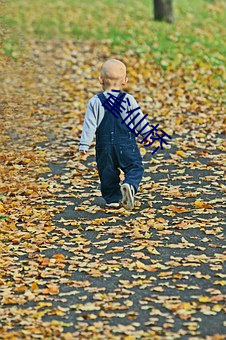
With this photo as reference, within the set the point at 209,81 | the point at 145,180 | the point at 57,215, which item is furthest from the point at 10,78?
the point at 57,215

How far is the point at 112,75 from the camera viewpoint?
7.43 metres

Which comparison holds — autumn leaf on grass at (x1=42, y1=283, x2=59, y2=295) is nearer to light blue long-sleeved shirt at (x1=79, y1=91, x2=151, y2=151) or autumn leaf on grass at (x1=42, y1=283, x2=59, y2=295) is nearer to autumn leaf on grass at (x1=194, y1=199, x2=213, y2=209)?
light blue long-sleeved shirt at (x1=79, y1=91, x2=151, y2=151)

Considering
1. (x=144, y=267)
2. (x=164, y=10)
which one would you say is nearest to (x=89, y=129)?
(x=144, y=267)

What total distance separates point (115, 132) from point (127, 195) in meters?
0.65

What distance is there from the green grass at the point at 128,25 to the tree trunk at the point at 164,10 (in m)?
A: 0.22

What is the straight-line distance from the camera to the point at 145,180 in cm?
886

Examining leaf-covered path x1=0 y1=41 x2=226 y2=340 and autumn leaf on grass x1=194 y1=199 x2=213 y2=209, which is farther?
autumn leaf on grass x1=194 y1=199 x2=213 y2=209

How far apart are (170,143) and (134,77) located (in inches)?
154

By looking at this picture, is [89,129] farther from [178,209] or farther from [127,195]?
[178,209]

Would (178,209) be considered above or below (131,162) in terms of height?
below

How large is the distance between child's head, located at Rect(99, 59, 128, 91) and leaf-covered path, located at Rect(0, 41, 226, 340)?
1218 mm

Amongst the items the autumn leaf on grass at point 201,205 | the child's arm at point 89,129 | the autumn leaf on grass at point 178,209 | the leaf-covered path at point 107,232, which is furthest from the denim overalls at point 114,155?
the autumn leaf on grass at point 201,205

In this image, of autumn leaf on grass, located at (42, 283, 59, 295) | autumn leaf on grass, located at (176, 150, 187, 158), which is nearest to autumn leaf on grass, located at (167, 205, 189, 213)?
autumn leaf on grass, located at (42, 283, 59, 295)

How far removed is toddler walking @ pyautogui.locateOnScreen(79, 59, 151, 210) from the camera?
7461 mm
